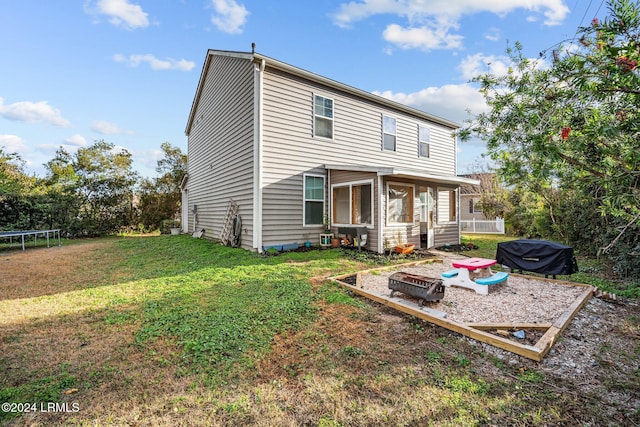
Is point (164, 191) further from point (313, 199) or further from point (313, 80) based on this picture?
point (313, 80)

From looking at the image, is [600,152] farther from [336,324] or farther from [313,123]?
[313,123]

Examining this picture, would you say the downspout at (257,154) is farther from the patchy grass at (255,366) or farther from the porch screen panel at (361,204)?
the patchy grass at (255,366)

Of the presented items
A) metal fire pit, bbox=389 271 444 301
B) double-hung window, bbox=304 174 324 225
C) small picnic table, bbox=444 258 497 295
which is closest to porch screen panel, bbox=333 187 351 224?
double-hung window, bbox=304 174 324 225

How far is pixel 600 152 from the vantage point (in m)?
2.33

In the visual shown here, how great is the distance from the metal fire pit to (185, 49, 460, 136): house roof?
24.9 ft

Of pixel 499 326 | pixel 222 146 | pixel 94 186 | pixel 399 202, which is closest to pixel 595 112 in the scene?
pixel 499 326

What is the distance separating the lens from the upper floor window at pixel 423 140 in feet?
43.9

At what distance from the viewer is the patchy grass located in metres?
2.03

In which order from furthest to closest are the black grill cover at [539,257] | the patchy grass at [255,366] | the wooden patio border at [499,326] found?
the black grill cover at [539,257]
the wooden patio border at [499,326]
the patchy grass at [255,366]

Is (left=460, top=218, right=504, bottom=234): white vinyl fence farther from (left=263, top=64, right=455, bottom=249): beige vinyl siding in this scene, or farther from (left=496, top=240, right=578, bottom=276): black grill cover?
(left=496, top=240, right=578, bottom=276): black grill cover

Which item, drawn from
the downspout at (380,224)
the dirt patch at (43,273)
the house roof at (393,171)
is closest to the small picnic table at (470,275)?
the downspout at (380,224)

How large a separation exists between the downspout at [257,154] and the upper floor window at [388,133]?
5.65 meters

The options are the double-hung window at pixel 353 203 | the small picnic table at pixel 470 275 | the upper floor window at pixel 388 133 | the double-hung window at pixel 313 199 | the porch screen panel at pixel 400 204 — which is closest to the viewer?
the small picnic table at pixel 470 275

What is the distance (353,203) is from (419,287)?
5404 millimetres
